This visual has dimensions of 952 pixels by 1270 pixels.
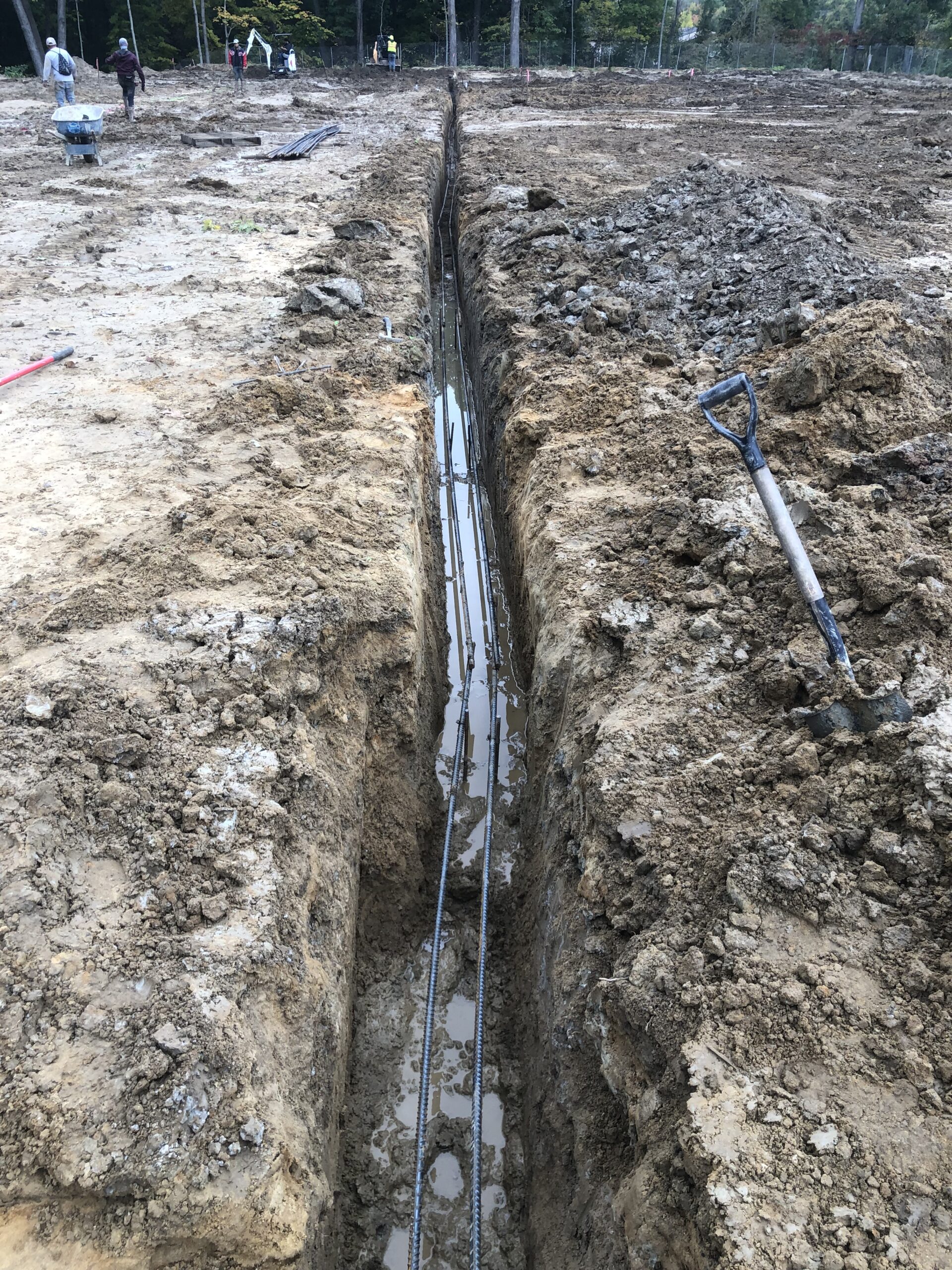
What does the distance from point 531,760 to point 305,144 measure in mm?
16972

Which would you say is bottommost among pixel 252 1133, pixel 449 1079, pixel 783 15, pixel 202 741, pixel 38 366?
pixel 449 1079

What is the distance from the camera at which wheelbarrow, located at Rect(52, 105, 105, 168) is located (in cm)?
1519

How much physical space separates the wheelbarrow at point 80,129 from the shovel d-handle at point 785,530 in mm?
16501

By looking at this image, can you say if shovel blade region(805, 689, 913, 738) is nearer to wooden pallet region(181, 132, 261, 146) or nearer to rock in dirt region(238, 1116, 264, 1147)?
rock in dirt region(238, 1116, 264, 1147)

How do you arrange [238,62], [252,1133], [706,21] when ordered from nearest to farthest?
1. [252,1133]
2. [238,62]
3. [706,21]

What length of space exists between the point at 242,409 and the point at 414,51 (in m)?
42.8

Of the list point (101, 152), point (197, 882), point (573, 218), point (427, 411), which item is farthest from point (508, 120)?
point (197, 882)

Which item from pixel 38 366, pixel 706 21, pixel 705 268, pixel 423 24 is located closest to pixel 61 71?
pixel 38 366

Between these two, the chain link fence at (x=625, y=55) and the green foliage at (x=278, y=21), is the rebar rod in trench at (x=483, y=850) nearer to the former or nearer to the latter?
the green foliage at (x=278, y=21)

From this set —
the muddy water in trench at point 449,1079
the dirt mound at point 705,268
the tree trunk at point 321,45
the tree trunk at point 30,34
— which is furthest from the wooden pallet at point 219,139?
the tree trunk at point 321,45

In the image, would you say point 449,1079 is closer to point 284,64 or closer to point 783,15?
point 284,64

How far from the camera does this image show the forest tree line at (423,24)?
33375 millimetres

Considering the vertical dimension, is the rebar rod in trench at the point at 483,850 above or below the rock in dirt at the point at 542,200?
below

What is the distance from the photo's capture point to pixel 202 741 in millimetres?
4188
